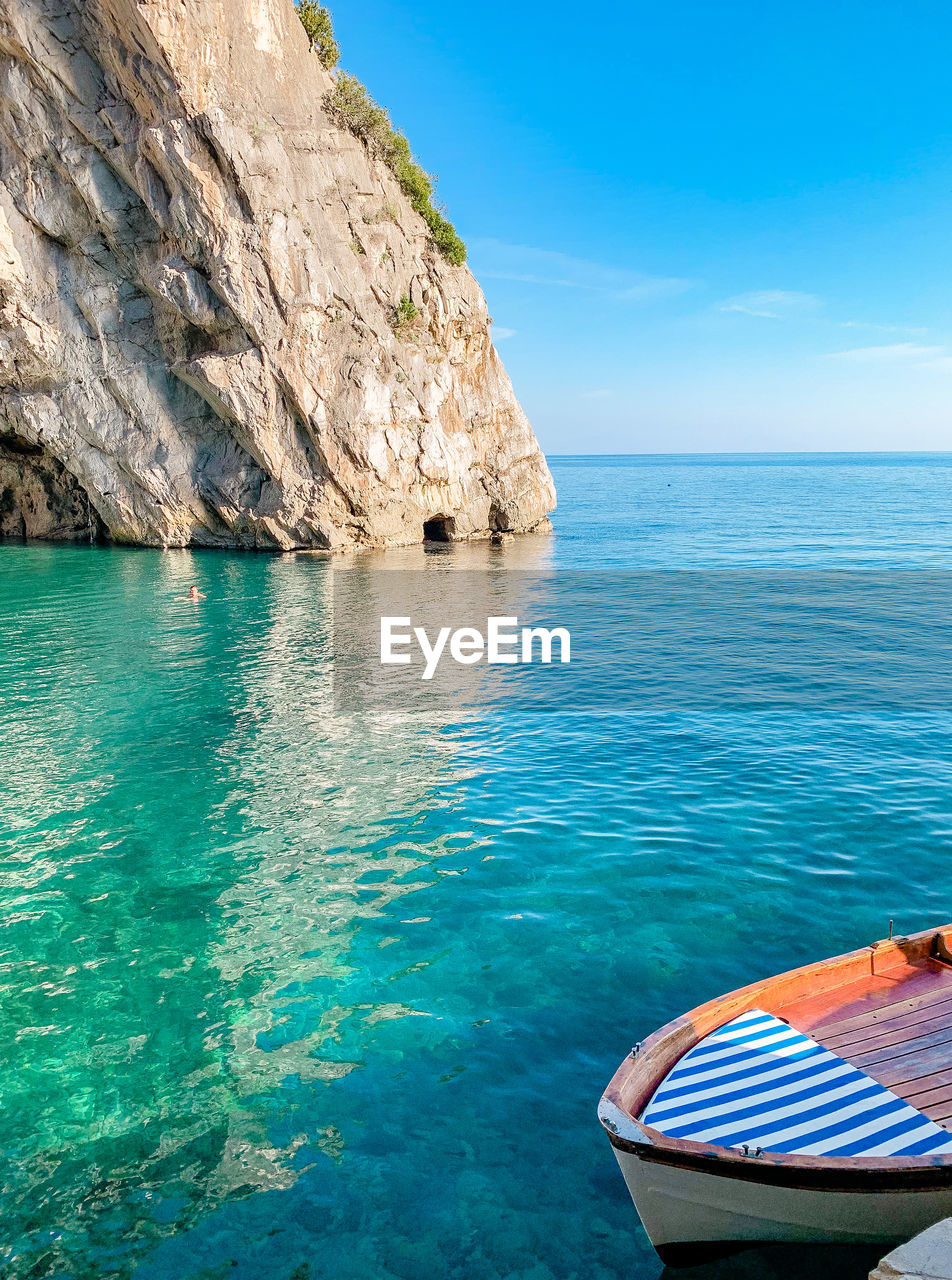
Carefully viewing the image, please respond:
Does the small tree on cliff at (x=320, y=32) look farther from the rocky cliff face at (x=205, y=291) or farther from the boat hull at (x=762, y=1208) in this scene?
the boat hull at (x=762, y=1208)

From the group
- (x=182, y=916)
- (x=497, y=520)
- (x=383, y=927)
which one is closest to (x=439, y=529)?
(x=497, y=520)

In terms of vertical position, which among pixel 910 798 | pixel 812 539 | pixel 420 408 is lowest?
pixel 910 798

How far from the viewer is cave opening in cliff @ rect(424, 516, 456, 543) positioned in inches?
2321

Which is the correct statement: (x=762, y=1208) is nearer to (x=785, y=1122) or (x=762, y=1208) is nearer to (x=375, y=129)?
(x=785, y=1122)

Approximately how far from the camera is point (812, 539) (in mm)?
60969

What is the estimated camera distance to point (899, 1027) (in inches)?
295

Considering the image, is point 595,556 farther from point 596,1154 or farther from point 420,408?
point 596,1154

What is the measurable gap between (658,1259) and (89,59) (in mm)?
55609

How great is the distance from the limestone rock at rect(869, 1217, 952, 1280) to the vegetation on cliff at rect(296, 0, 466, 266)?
2387 inches

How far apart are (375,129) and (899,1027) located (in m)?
60.2

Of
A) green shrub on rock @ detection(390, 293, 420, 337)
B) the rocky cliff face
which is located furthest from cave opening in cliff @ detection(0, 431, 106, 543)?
green shrub on rock @ detection(390, 293, 420, 337)

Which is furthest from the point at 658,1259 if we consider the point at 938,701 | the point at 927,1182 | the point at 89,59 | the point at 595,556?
the point at 89,59

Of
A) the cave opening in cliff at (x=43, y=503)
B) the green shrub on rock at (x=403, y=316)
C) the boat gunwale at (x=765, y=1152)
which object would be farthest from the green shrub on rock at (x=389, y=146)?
the boat gunwale at (x=765, y=1152)

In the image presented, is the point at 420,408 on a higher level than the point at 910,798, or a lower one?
higher
